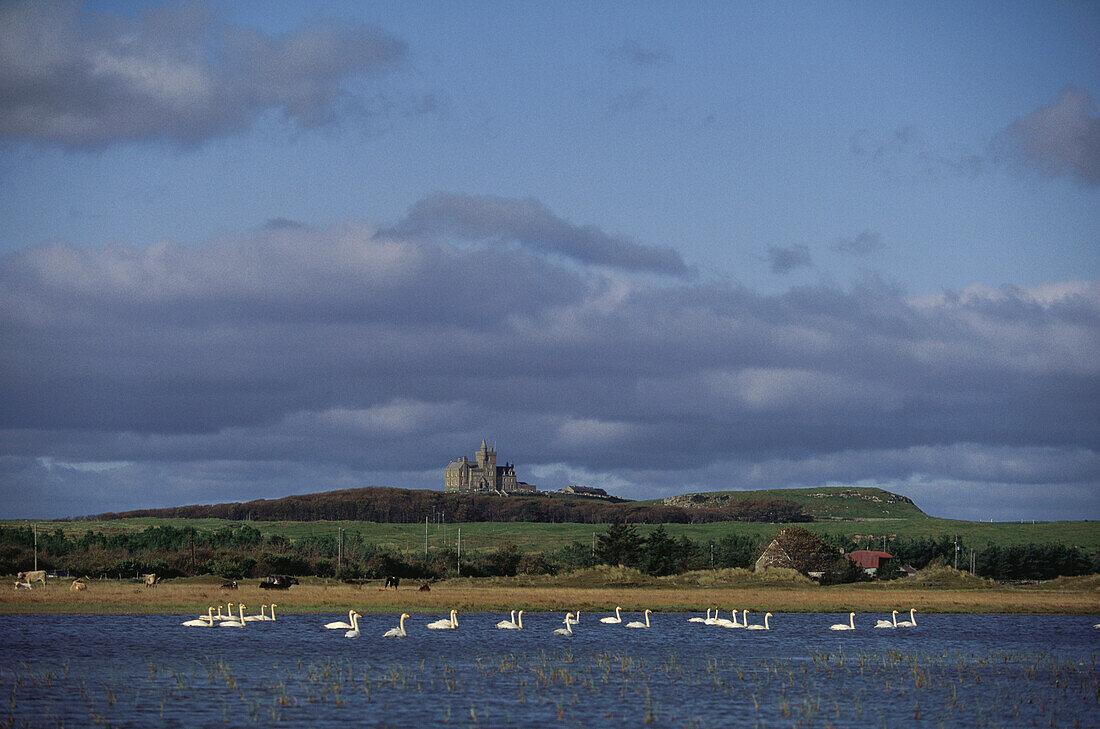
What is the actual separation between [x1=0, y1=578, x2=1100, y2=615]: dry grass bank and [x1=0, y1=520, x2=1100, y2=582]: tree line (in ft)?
29.1

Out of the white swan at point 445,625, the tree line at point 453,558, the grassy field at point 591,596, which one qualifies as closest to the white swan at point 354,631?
the white swan at point 445,625

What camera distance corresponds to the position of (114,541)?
492ft

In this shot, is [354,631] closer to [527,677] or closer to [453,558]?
[527,677]

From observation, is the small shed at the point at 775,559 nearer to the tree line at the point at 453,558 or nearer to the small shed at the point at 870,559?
the tree line at the point at 453,558

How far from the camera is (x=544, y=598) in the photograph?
88.3 m

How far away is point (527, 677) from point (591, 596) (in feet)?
162

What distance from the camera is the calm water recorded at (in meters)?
34.9

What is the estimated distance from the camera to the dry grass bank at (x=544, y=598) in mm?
74625

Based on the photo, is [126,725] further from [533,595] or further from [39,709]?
[533,595]

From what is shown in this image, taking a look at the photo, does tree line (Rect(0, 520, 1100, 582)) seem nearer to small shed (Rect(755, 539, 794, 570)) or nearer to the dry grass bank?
small shed (Rect(755, 539, 794, 570))

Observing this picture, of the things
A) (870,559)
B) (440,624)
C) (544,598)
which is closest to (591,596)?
(544,598)

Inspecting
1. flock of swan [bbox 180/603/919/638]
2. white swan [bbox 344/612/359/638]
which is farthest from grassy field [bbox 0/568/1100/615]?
white swan [bbox 344/612/359/638]

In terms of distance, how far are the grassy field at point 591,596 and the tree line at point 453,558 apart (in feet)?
26.5

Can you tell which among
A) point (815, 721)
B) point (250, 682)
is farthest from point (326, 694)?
point (815, 721)
